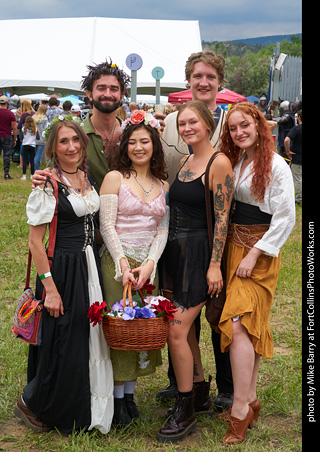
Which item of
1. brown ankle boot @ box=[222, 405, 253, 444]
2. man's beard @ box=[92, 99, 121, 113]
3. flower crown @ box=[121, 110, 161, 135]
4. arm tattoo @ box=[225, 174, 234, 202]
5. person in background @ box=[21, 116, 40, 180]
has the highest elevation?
person in background @ box=[21, 116, 40, 180]

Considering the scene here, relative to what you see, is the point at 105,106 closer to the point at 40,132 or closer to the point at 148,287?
the point at 148,287

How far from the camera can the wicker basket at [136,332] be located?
119 inches

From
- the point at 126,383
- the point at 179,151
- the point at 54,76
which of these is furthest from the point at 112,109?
the point at 54,76

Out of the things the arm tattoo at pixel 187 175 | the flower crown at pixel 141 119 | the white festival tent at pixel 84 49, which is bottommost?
the arm tattoo at pixel 187 175

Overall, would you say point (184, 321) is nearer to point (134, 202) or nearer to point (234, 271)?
point (234, 271)

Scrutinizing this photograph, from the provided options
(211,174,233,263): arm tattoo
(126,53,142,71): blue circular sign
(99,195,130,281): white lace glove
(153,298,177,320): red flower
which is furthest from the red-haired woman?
(126,53,142,71): blue circular sign

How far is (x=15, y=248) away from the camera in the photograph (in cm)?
766

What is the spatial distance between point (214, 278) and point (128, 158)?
94 centimetres

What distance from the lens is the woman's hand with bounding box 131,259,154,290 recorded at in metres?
3.25

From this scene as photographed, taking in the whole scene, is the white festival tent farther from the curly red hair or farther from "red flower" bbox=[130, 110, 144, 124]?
the curly red hair

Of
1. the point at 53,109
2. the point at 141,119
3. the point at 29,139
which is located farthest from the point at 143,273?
the point at 53,109

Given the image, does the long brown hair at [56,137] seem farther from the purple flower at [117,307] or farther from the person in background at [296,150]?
the person in background at [296,150]

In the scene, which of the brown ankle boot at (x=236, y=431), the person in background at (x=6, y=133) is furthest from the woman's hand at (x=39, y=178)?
the person in background at (x=6, y=133)

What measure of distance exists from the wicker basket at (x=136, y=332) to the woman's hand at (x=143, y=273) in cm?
15
